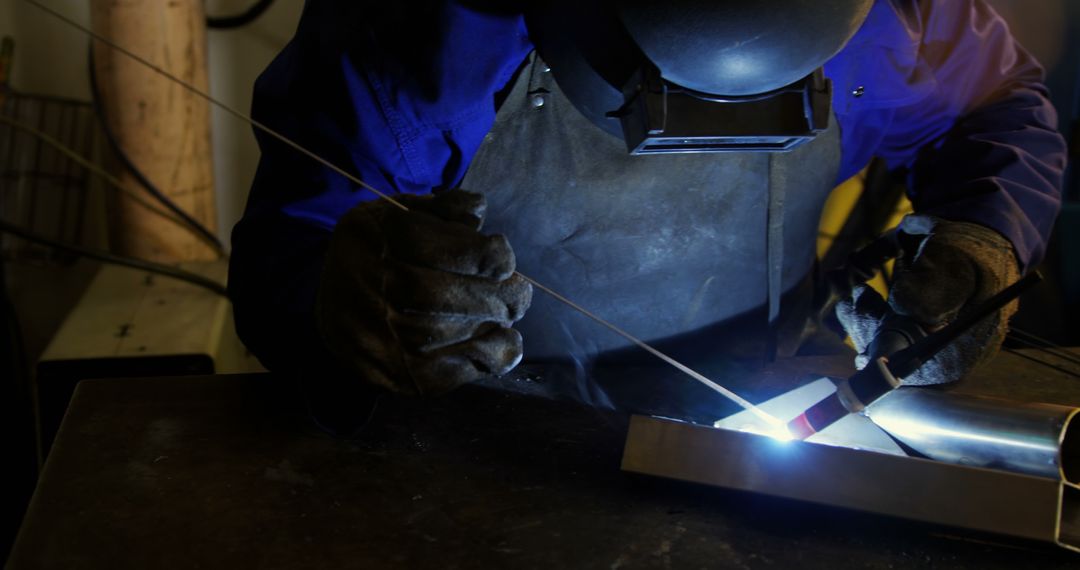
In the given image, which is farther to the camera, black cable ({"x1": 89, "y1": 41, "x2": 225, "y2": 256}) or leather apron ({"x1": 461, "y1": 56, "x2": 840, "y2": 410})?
black cable ({"x1": 89, "y1": 41, "x2": 225, "y2": 256})

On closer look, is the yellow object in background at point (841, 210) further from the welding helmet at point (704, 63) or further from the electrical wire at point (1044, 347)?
the welding helmet at point (704, 63)

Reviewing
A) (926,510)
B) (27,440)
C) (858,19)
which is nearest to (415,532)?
(926,510)

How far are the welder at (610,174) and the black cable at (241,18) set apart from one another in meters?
1.27

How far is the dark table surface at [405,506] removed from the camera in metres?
0.75

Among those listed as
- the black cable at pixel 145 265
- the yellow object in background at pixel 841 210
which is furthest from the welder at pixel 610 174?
the black cable at pixel 145 265

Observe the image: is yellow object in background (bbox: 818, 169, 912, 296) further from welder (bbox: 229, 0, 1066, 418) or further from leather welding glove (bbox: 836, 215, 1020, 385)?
leather welding glove (bbox: 836, 215, 1020, 385)

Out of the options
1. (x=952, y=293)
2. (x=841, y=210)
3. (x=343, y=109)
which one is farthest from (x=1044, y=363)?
(x=343, y=109)

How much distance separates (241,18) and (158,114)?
1.39 ft

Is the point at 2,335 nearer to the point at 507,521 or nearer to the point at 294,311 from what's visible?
the point at 294,311

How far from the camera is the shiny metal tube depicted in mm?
831

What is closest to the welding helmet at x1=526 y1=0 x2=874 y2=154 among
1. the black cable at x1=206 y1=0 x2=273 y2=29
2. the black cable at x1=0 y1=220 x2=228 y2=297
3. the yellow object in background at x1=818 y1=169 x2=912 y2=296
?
the yellow object in background at x1=818 y1=169 x2=912 y2=296

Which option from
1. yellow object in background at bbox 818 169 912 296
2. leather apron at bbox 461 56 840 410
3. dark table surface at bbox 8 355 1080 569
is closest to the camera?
dark table surface at bbox 8 355 1080 569

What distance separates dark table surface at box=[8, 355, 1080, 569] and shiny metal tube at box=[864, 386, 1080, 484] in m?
0.10

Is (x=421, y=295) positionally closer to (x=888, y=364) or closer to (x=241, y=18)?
(x=888, y=364)
